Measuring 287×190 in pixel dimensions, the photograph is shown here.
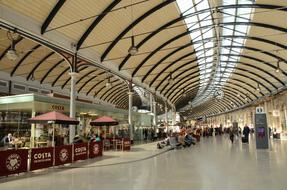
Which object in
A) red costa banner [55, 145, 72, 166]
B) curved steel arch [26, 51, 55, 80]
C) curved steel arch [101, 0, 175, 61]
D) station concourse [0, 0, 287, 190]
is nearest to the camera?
station concourse [0, 0, 287, 190]

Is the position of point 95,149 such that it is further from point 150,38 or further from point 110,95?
point 110,95

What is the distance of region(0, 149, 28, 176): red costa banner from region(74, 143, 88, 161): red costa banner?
3.19 metres

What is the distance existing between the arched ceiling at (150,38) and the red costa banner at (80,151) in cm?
573

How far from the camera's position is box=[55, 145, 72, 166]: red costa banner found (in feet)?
39.1

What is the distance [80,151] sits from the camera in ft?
45.0

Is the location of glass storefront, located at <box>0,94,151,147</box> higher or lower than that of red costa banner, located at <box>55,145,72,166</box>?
higher

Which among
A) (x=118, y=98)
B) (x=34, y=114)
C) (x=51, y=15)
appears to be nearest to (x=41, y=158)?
(x=34, y=114)

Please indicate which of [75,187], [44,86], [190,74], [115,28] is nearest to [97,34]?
[115,28]

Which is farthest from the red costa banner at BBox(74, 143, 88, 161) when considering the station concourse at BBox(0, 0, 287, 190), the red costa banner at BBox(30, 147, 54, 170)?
the red costa banner at BBox(30, 147, 54, 170)

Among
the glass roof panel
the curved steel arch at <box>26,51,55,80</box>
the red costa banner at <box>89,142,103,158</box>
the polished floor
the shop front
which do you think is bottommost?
the polished floor

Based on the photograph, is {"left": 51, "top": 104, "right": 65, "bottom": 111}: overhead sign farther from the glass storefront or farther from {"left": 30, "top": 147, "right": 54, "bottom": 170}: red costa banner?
{"left": 30, "top": 147, "right": 54, "bottom": 170}: red costa banner

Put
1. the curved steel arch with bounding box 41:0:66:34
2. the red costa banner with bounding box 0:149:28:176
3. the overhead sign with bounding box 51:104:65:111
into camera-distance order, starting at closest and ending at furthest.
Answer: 1. the red costa banner with bounding box 0:149:28:176
2. the curved steel arch with bounding box 41:0:66:34
3. the overhead sign with bounding box 51:104:65:111

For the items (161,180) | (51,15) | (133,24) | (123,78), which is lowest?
(161,180)

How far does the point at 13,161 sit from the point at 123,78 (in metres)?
15.4
